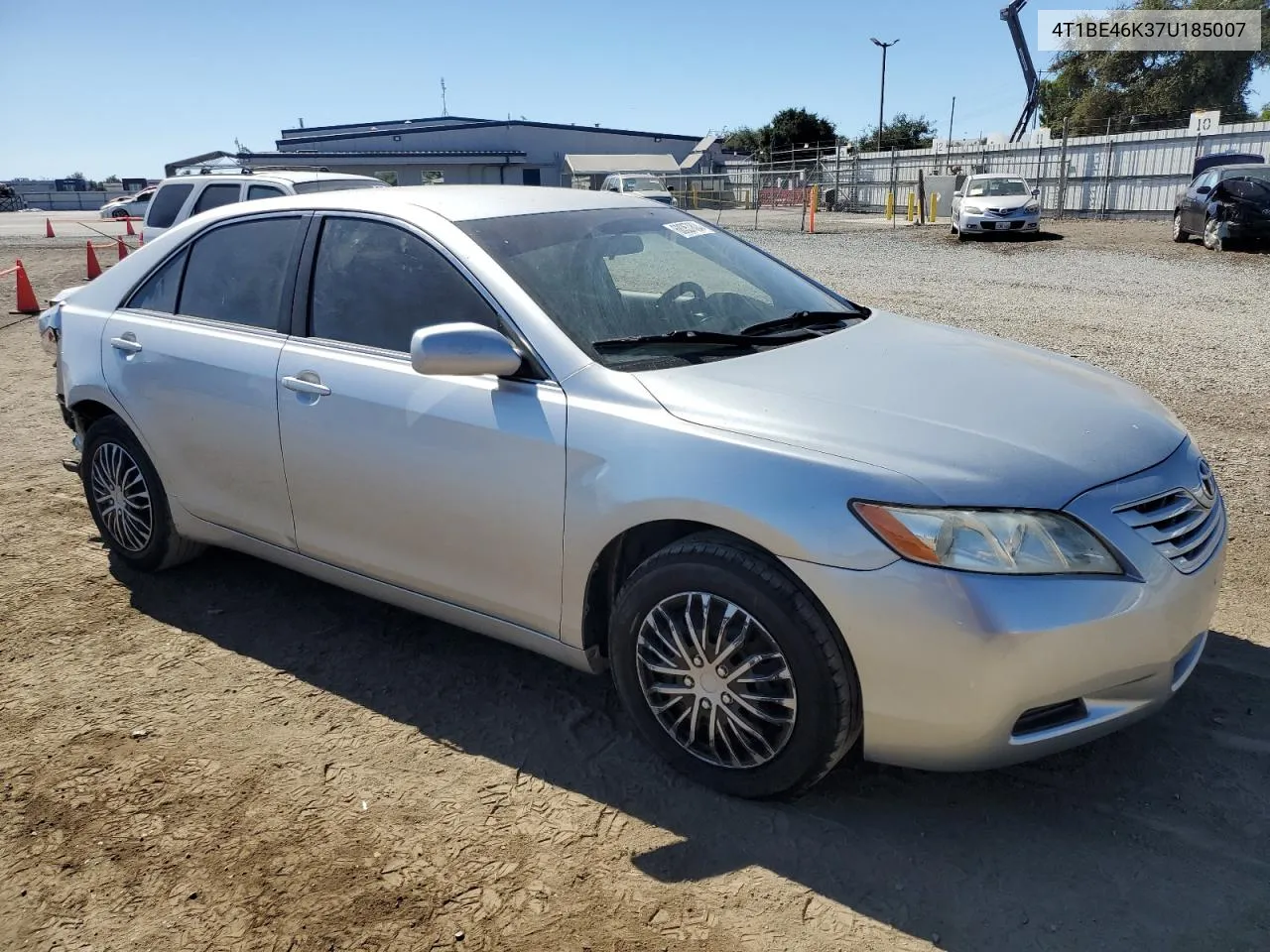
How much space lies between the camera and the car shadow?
7.97ft

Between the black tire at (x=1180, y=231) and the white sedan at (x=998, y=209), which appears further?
the white sedan at (x=998, y=209)

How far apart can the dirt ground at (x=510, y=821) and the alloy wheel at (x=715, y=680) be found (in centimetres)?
20

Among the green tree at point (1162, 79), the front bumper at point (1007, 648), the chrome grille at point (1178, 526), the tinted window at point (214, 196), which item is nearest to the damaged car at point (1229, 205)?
the tinted window at point (214, 196)

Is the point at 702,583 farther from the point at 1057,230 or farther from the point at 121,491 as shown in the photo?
the point at 1057,230

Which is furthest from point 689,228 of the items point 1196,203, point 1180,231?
point 1180,231

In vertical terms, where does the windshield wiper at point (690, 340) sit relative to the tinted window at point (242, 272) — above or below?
below

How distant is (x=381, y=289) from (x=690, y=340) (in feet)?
3.75

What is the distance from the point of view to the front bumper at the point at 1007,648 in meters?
2.39

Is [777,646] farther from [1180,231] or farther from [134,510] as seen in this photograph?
[1180,231]

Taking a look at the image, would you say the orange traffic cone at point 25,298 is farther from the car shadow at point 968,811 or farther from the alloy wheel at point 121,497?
the car shadow at point 968,811

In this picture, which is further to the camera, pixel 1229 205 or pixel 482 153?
pixel 482 153

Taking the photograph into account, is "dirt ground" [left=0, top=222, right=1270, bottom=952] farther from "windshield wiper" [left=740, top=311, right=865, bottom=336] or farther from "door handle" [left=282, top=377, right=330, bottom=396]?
"windshield wiper" [left=740, top=311, right=865, bottom=336]

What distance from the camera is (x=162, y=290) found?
427 cm

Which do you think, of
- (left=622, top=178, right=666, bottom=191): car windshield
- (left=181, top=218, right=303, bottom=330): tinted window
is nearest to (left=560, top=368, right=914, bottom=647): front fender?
(left=181, top=218, right=303, bottom=330): tinted window
